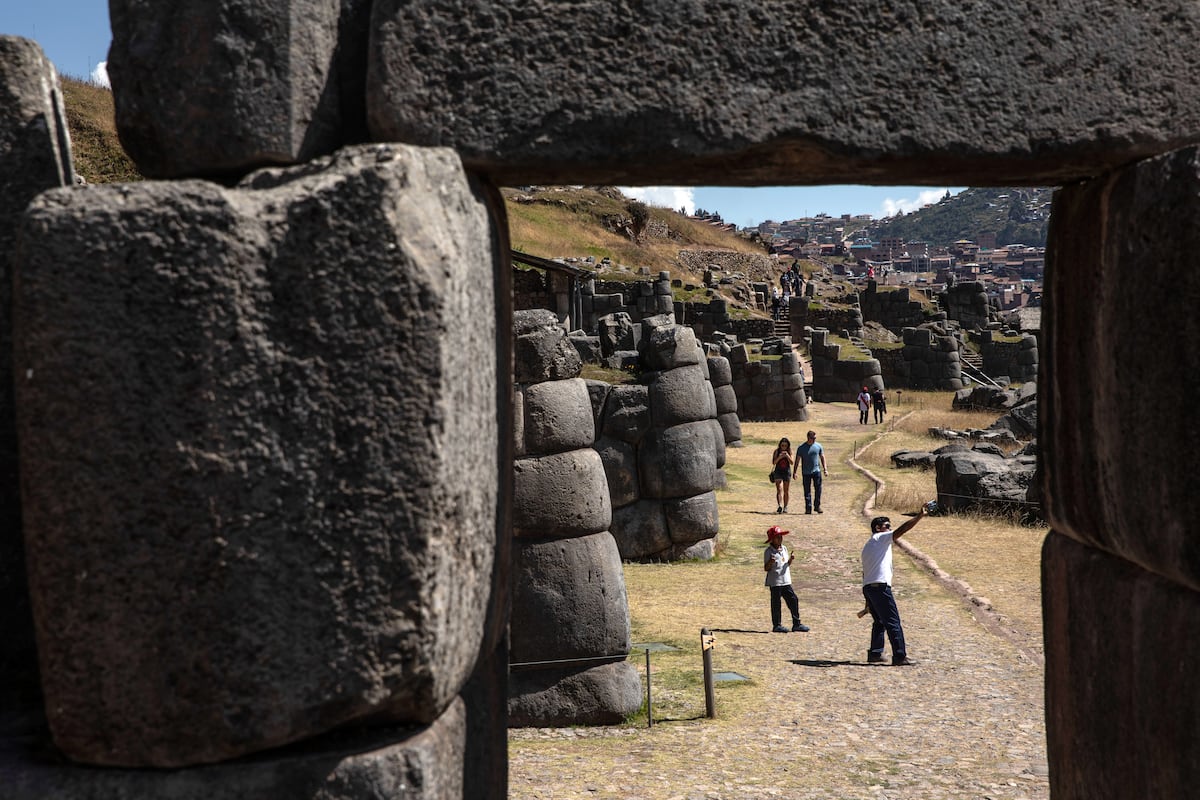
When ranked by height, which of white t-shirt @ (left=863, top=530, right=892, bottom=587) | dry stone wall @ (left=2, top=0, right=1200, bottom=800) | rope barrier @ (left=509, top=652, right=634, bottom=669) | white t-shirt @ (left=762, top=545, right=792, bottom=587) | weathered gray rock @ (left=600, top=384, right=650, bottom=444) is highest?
dry stone wall @ (left=2, top=0, right=1200, bottom=800)

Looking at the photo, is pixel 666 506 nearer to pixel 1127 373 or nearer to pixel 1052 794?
pixel 1052 794

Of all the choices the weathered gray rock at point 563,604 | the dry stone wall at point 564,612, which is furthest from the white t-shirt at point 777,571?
the weathered gray rock at point 563,604

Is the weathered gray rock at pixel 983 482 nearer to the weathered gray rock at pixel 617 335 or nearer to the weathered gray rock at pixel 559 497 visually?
the weathered gray rock at pixel 559 497

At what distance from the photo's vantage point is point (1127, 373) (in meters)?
2.65

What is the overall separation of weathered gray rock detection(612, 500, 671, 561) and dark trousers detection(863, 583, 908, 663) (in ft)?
14.7

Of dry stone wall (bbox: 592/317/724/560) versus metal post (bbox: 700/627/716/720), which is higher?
dry stone wall (bbox: 592/317/724/560)

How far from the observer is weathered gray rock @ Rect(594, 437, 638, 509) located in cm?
1377

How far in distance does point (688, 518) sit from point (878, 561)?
14.6 ft

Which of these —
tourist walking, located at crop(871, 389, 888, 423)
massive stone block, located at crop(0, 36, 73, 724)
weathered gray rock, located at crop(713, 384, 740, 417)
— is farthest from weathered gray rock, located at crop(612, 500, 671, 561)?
tourist walking, located at crop(871, 389, 888, 423)

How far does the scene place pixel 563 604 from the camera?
8.27 meters

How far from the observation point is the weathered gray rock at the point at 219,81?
238cm

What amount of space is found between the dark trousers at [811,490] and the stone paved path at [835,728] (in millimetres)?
4716

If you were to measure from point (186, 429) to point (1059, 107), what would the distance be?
81.0 inches

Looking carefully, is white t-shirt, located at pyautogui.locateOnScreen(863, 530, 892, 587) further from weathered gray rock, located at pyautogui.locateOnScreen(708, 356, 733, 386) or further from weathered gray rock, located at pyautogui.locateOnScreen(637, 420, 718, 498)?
weathered gray rock, located at pyautogui.locateOnScreen(708, 356, 733, 386)
